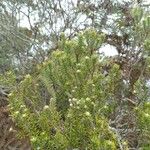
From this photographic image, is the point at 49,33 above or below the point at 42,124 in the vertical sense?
below

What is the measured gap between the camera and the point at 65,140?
3.70 meters

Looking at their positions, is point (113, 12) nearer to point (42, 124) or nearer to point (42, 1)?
point (42, 1)

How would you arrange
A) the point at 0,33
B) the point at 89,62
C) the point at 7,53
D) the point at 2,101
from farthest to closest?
the point at 7,53
the point at 0,33
the point at 2,101
the point at 89,62

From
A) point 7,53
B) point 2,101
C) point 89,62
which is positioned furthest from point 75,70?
point 7,53

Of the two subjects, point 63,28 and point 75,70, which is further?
point 63,28

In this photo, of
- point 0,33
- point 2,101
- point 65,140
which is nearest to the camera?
point 65,140

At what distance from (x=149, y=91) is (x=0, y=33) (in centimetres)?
596

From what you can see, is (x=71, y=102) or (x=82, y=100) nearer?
(x=82, y=100)

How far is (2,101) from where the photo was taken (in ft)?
26.4

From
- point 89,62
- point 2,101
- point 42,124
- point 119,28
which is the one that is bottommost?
point 2,101

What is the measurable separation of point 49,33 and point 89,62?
6.13 m

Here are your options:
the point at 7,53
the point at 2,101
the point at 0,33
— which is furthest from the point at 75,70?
the point at 7,53

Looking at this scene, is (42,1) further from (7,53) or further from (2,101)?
(2,101)

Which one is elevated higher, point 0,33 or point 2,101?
point 0,33
